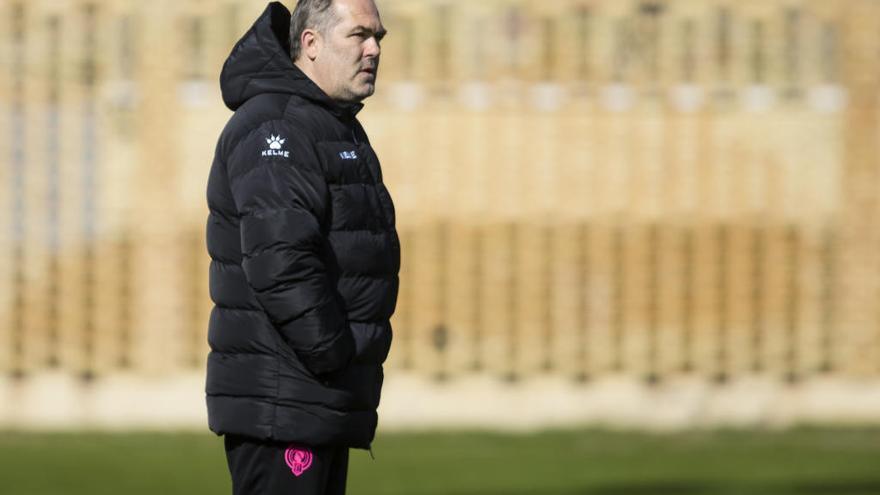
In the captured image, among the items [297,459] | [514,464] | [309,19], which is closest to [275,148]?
[309,19]

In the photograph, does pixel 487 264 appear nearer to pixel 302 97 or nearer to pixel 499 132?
pixel 499 132

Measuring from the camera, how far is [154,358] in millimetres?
9016

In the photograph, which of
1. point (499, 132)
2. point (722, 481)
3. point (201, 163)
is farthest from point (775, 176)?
point (201, 163)

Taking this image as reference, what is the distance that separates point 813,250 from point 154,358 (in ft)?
10.8

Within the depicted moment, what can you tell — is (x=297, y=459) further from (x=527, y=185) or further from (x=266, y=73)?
(x=527, y=185)

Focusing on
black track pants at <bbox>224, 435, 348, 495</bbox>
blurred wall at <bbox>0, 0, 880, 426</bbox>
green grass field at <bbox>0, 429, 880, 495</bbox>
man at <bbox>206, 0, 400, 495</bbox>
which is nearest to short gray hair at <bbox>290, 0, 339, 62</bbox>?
man at <bbox>206, 0, 400, 495</bbox>

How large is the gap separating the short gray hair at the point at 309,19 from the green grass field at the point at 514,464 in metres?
3.59

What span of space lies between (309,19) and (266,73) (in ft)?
0.49

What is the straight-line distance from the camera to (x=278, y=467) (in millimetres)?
3906

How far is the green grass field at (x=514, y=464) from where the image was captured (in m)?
7.53

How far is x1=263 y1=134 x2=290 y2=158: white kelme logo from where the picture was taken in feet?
12.5

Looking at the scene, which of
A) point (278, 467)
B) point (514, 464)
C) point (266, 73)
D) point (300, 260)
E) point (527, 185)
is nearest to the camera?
point (300, 260)

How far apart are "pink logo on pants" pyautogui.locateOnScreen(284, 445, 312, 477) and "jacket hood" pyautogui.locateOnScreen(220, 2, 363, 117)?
2.37ft

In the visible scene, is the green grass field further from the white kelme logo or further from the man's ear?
the white kelme logo
